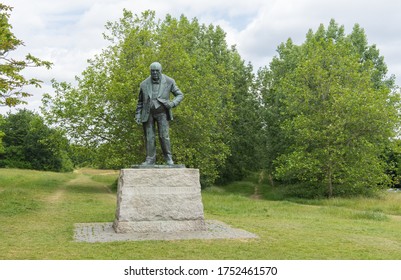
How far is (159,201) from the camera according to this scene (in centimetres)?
1066

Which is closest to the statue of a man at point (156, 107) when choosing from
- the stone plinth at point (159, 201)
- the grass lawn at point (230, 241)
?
the stone plinth at point (159, 201)

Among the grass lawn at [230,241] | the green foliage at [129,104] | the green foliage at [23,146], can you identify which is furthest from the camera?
the green foliage at [23,146]

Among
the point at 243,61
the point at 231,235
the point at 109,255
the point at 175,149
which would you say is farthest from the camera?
the point at 243,61

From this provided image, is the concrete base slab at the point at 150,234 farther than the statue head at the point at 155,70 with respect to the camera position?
No

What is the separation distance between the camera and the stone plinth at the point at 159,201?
1051cm

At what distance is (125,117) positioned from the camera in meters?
24.8

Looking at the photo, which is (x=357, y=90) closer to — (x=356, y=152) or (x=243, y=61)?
(x=356, y=152)

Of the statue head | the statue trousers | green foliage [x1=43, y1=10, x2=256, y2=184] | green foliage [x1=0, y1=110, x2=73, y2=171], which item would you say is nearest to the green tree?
green foliage [x1=43, y1=10, x2=256, y2=184]

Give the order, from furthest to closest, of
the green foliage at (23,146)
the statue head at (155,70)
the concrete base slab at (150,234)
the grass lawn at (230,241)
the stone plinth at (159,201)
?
the green foliage at (23,146) < the statue head at (155,70) < the stone plinth at (159,201) < the concrete base slab at (150,234) < the grass lawn at (230,241)

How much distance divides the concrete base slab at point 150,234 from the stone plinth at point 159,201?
230 mm

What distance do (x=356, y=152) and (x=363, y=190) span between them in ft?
9.74

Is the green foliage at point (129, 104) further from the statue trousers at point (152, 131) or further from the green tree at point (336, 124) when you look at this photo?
the statue trousers at point (152, 131)

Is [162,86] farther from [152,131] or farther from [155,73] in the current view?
[152,131]

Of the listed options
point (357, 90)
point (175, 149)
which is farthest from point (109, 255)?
point (357, 90)
